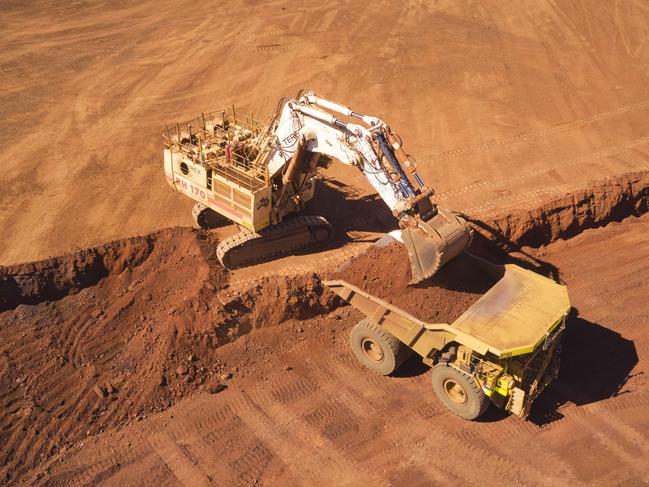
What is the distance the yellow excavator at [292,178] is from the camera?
10.1 metres

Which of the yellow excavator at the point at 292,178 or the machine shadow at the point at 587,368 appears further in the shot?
the machine shadow at the point at 587,368

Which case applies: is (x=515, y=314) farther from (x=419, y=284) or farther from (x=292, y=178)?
(x=292, y=178)

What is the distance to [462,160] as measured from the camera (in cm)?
1638

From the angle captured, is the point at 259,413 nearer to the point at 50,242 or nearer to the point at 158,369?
the point at 158,369

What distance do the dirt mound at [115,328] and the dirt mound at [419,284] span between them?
142 cm

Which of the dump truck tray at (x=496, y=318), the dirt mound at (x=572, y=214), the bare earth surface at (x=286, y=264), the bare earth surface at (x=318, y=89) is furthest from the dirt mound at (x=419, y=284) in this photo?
the bare earth surface at (x=318, y=89)

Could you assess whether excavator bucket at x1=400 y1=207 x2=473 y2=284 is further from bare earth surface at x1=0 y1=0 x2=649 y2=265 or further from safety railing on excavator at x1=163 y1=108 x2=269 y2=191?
bare earth surface at x1=0 y1=0 x2=649 y2=265

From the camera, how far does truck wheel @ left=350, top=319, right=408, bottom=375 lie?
1034cm

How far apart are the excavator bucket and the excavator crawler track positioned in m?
3.28

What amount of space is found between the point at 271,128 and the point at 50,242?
530cm

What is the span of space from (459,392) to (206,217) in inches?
264

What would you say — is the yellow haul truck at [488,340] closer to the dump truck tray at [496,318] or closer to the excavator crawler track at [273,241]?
the dump truck tray at [496,318]

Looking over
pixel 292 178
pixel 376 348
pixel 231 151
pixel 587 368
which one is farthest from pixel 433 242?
pixel 231 151

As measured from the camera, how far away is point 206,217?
1382cm
